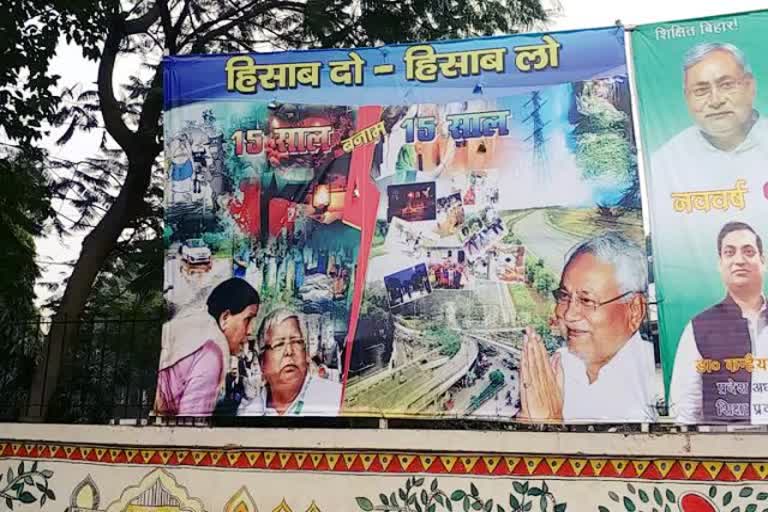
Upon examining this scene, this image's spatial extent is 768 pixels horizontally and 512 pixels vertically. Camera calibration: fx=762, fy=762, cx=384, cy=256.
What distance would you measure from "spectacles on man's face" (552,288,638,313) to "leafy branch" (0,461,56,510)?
2721 millimetres

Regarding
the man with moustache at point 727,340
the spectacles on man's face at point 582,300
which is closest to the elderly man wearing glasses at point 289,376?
the spectacles on man's face at point 582,300

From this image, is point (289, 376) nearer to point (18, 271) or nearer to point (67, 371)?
point (67, 371)

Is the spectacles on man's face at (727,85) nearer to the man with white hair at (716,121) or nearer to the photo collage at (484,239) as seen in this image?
the man with white hair at (716,121)

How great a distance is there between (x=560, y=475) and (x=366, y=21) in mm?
4809

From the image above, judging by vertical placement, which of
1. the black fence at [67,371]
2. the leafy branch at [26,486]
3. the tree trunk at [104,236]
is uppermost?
the tree trunk at [104,236]

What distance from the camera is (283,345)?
14.0ft

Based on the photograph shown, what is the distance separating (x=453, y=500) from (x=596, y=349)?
1.17 meters

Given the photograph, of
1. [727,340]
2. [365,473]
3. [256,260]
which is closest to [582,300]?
[727,340]

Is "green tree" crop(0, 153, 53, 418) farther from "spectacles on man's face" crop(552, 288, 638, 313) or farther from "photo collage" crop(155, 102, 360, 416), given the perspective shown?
"spectacles on man's face" crop(552, 288, 638, 313)

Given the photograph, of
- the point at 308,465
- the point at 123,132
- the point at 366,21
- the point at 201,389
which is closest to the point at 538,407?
the point at 308,465

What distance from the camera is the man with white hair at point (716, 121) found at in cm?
380

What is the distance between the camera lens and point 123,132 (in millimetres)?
7121

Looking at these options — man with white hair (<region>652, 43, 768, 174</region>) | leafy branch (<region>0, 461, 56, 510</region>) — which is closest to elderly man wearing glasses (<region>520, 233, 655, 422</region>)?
man with white hair (<region>652, 43, 768, 174</region>)

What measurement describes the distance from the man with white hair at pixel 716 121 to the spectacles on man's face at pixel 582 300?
2.32 feet
